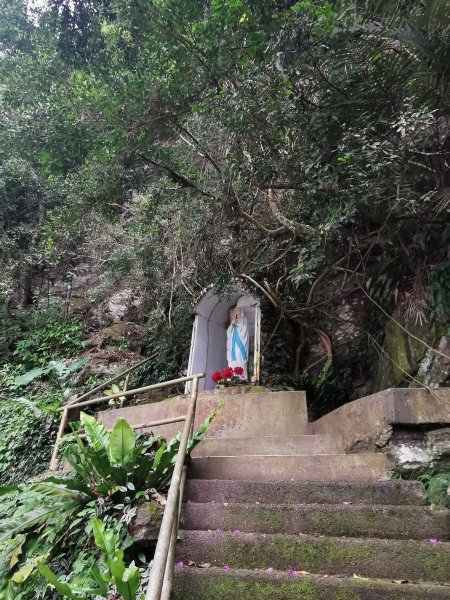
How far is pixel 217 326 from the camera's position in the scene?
302 inches

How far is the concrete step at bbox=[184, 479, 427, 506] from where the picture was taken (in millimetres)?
2689

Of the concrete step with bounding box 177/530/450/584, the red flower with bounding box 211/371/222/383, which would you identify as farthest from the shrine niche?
the concrete step with bounding box 177/530/450/584

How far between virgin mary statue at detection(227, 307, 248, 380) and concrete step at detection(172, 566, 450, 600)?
14.7 feet

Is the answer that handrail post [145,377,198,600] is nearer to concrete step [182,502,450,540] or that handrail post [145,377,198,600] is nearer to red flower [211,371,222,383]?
concrete step [182,502,450,540]

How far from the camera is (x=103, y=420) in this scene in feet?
20.1

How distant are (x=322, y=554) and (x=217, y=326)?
219 inches

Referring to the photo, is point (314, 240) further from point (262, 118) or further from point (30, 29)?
point (30, 29)

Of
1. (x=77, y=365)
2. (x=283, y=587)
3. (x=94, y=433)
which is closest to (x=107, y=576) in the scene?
(x=283, y=587)

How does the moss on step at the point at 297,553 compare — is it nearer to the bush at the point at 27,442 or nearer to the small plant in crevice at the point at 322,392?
the small plant in crevice at the point at 322,392

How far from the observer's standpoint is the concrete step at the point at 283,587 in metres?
1.87

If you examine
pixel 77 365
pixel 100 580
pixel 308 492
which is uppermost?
pixel 77 365

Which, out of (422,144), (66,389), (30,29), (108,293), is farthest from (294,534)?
(30,29)

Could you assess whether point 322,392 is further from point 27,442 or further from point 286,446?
point 27,442

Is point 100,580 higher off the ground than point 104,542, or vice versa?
point 104,542
